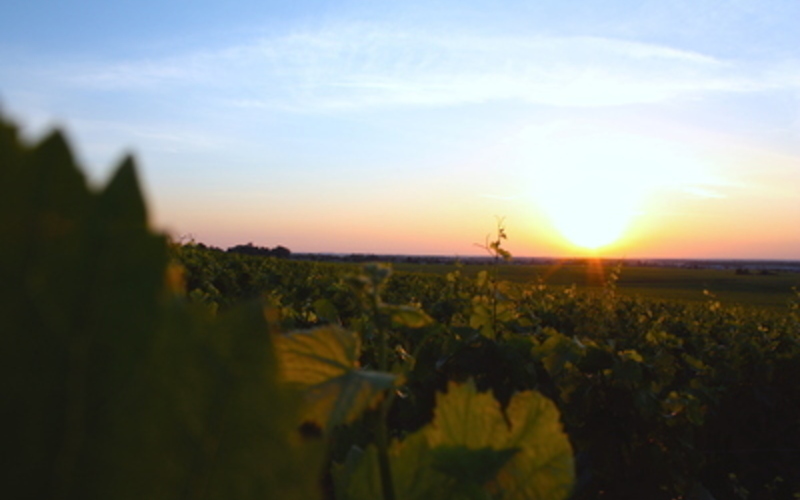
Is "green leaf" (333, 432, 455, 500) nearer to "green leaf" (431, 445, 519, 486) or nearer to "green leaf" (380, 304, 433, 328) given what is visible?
"green leaf" (431, 445, 519, 486)

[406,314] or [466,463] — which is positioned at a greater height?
[406,314]

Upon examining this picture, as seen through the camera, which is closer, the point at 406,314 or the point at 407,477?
the point at 407,477

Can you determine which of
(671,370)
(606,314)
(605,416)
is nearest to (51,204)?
(605,416)

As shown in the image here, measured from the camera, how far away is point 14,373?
24cm

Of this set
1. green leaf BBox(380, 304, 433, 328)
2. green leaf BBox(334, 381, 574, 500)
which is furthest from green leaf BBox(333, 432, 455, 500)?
green leaf BBox(380, 304, 433, 328)

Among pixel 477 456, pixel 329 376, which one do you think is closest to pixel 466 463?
pixel 477 456

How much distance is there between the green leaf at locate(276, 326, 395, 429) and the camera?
1.61 feet

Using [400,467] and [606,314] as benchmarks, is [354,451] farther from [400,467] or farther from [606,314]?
[606,314]

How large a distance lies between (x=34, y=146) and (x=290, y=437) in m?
0.16

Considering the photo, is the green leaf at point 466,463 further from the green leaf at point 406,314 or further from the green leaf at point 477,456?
the green leaf at point 406,314

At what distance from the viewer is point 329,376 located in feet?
1.73

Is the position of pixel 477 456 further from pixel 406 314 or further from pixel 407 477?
pixel 406 314

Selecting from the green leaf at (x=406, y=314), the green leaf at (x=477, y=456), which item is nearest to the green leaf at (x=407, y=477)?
the green leaf at (x=477, y=456)

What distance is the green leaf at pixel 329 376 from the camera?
49cm
